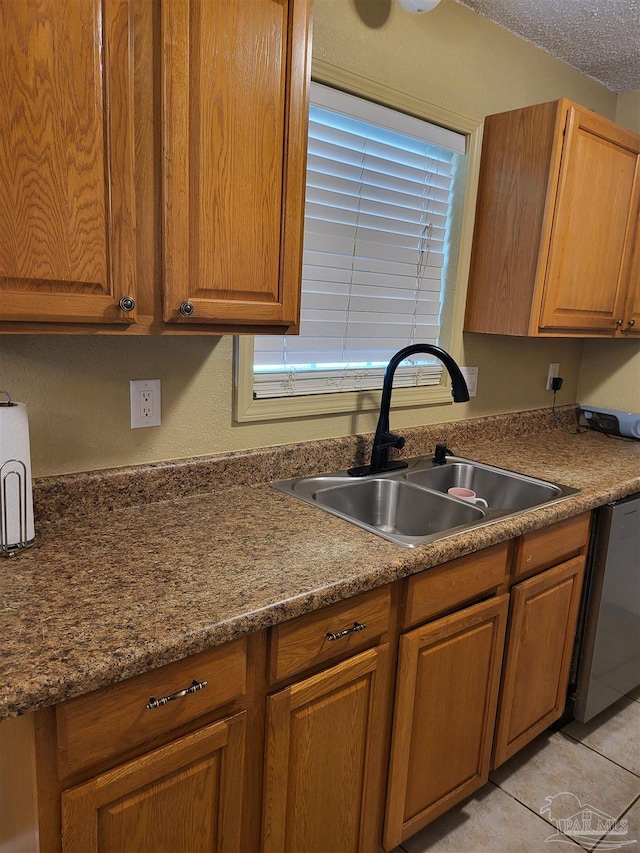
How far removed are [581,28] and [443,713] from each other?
2.29 metres

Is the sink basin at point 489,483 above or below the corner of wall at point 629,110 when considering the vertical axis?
below

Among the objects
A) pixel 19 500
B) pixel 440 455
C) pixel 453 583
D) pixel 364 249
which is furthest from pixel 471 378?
pixel 19 500

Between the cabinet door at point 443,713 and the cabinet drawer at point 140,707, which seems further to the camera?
the cabinet door at point 443,713

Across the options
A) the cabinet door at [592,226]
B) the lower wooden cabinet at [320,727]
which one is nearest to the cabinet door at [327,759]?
the lower wooden cabinet at [320,727]

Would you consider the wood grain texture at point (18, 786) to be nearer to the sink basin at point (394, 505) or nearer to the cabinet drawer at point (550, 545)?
the sink basin at point (394, 505)

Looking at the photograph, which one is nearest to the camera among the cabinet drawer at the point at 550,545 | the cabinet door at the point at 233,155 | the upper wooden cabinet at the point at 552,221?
the cabinet door at the point at 233,155

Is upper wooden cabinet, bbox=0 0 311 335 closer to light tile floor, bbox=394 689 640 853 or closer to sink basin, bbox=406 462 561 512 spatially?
sink basin, bbox=406 462 561 512

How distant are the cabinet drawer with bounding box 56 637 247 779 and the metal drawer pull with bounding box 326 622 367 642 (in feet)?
0.66

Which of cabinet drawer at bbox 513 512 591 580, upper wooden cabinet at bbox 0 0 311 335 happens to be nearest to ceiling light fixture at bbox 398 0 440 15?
upper wooden cabinet at bbox 0 0 311 335

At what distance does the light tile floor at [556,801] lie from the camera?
1.71 meters

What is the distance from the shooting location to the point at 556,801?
1.86 meters

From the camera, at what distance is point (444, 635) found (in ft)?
4.93

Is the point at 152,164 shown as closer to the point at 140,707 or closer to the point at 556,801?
the point at 140,707

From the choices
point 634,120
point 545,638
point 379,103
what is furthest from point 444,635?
point 634,120
